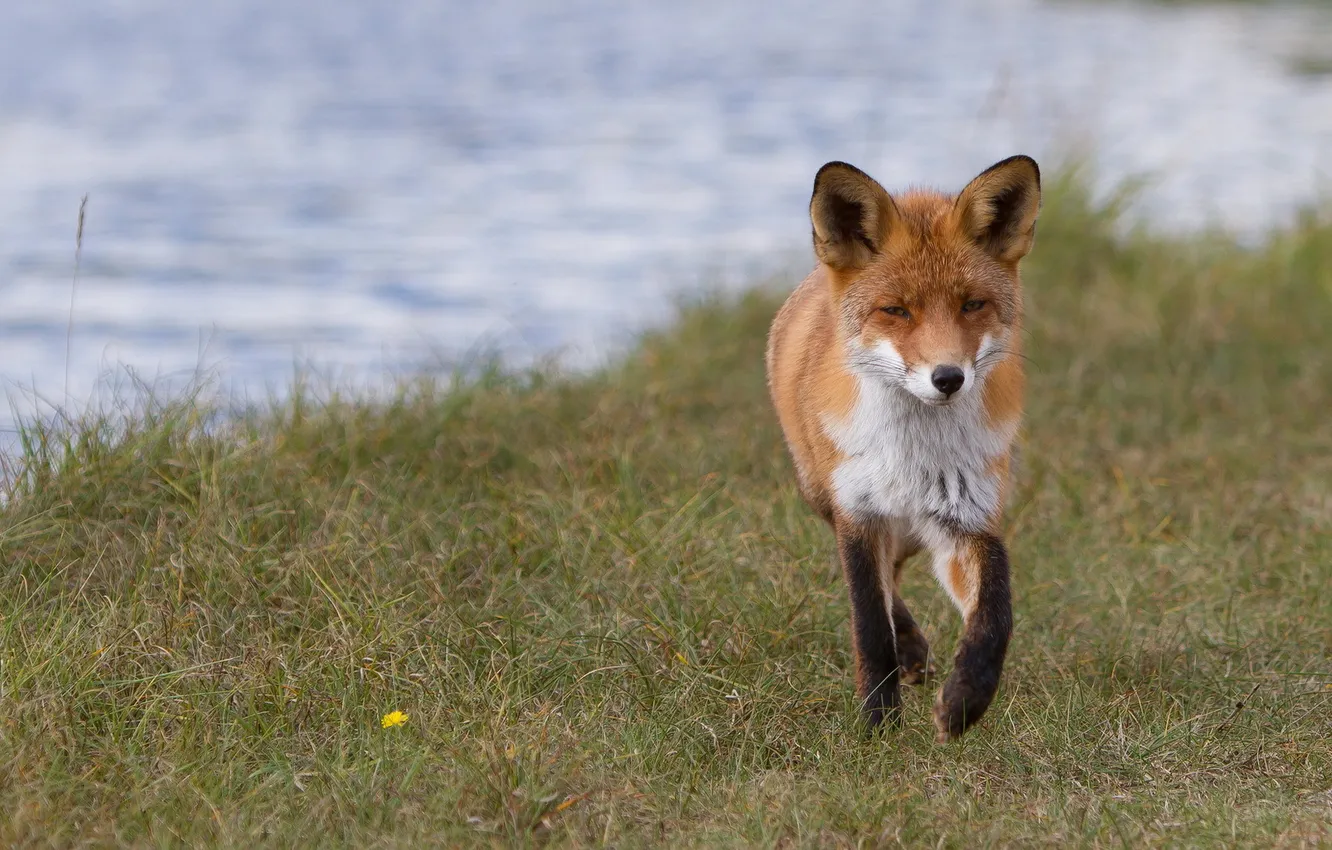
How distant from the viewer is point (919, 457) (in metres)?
4.06

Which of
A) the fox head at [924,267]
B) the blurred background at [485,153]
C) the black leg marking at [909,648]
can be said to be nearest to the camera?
the fox head at [924,267]

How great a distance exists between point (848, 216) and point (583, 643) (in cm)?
147

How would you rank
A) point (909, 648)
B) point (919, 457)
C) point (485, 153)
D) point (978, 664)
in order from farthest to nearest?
point (485, 153), point (909, 648), point (919, 457), point (978, 664)

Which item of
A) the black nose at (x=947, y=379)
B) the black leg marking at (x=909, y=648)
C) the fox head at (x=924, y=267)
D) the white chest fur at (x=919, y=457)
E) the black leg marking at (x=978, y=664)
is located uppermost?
the fox head at (x=924, y=267)

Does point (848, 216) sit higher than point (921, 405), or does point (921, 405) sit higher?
point (848, 216)

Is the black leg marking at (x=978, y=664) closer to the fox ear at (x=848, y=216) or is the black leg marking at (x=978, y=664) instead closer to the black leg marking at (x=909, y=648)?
the black leg marking at (x=909, y=648)

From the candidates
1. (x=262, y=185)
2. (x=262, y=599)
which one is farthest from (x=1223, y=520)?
(x=262, y=185)

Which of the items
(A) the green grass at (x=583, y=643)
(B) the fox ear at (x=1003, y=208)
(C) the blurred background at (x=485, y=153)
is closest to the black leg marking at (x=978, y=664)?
(A) the green grass at (x=583, y=643)

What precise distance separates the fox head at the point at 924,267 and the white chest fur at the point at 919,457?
10 centimetres

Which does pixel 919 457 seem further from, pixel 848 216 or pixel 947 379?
pixel 848 216

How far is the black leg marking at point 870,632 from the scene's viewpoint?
417 cm

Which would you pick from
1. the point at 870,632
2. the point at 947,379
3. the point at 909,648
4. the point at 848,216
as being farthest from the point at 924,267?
the point at 909,648

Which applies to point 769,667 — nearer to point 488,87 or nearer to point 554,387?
point 554,387

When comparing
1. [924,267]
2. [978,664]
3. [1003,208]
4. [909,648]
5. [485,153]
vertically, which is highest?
[485,153]
